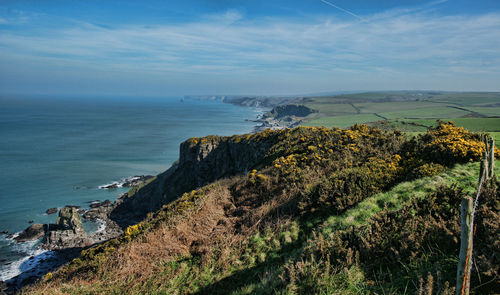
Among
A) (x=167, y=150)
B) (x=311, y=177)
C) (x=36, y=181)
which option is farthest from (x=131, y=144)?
(x=311, y=177)

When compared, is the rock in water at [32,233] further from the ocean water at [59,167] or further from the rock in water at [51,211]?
the rock in water at [51,211]

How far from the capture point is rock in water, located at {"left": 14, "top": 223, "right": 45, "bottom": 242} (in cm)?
3797

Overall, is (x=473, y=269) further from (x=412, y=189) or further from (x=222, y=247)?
(x=222, y=247)

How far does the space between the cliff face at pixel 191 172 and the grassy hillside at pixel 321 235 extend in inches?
726

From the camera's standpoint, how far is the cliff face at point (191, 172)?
1436 inches

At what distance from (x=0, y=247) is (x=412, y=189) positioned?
162 ft

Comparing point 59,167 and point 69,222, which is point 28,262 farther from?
point 59,167

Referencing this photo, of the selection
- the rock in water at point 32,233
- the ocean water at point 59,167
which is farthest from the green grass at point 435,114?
the rock in water at point 32,233

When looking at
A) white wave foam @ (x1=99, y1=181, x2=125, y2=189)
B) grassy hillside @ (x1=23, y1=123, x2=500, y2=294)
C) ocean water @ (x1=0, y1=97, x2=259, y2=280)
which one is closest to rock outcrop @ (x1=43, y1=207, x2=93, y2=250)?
ocean water @ (x1=0, y1=97, x2=259, y2=280)

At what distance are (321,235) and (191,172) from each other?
38377mm

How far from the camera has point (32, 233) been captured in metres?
38.8

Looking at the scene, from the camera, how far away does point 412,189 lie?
9.11 meters

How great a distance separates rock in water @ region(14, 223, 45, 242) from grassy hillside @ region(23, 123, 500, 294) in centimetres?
3786

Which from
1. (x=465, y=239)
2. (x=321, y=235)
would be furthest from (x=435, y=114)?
(x=465, y=239)
